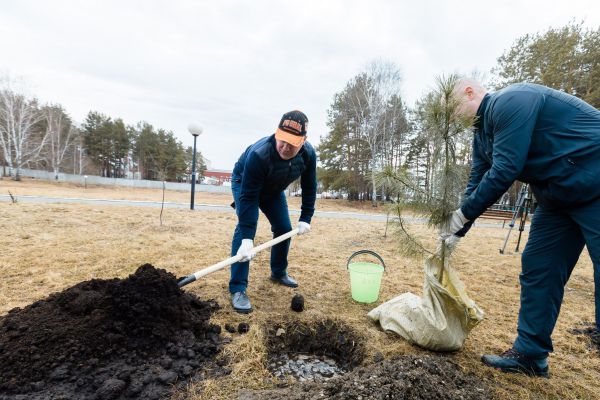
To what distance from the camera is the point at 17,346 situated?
168 centimetres

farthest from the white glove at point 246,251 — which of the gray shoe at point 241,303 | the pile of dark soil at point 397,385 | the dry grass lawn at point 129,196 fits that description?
the dry grass lawn at point 129,196

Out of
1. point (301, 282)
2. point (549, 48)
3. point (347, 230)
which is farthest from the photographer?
point (549, 48)

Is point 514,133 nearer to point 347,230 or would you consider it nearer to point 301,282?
point 301,282

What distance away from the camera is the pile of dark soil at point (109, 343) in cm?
155

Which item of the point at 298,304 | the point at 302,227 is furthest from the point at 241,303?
the point at 302,227

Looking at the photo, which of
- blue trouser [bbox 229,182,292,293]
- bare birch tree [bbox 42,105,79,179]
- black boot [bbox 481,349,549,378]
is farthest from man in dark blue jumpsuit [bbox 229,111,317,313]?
bare birch tree [bbox 42,105,79,179]

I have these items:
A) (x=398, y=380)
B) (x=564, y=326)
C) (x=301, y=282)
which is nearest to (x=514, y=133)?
(x=398, y=380)

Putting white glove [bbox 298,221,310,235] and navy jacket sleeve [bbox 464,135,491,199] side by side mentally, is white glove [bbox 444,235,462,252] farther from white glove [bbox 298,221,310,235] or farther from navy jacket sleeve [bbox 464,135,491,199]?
white glove [bbox 298,221,310,235]

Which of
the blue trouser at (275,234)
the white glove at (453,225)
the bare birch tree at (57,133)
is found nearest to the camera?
the white glove at (453,225)

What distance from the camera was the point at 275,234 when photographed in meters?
3.18

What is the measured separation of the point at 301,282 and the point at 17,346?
7.76ft

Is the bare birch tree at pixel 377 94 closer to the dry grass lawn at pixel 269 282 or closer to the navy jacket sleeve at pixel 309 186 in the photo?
the dry grass lawn at pixel 269 282

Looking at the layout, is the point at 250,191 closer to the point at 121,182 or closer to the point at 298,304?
the point at 298,304

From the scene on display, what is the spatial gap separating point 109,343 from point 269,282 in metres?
1.71
